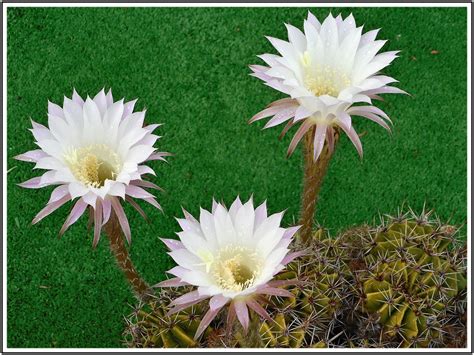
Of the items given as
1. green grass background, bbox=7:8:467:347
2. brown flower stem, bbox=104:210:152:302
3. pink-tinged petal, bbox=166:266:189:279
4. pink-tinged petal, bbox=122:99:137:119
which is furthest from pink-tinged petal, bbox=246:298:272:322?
green grass background, bbox=7:8:467:347

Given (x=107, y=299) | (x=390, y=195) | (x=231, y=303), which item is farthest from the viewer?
(x=390, y=195)

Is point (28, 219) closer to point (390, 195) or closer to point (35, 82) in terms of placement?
point (35, 82)

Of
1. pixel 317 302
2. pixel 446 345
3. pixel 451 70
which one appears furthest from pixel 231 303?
pixel 451 70

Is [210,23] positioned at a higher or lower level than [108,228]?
higher

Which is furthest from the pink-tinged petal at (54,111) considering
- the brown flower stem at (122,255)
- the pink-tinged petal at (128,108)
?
the brown flower stem at (122,255)

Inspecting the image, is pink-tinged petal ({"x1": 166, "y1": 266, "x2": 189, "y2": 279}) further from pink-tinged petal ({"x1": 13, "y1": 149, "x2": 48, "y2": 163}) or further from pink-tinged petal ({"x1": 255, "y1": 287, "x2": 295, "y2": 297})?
pink-tinged petal ({"x1": 13, "y1": 149, "x2": 48, "y2": 163})

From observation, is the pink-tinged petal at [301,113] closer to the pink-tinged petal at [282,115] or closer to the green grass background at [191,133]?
the pink-tinged petal at [282,115]
